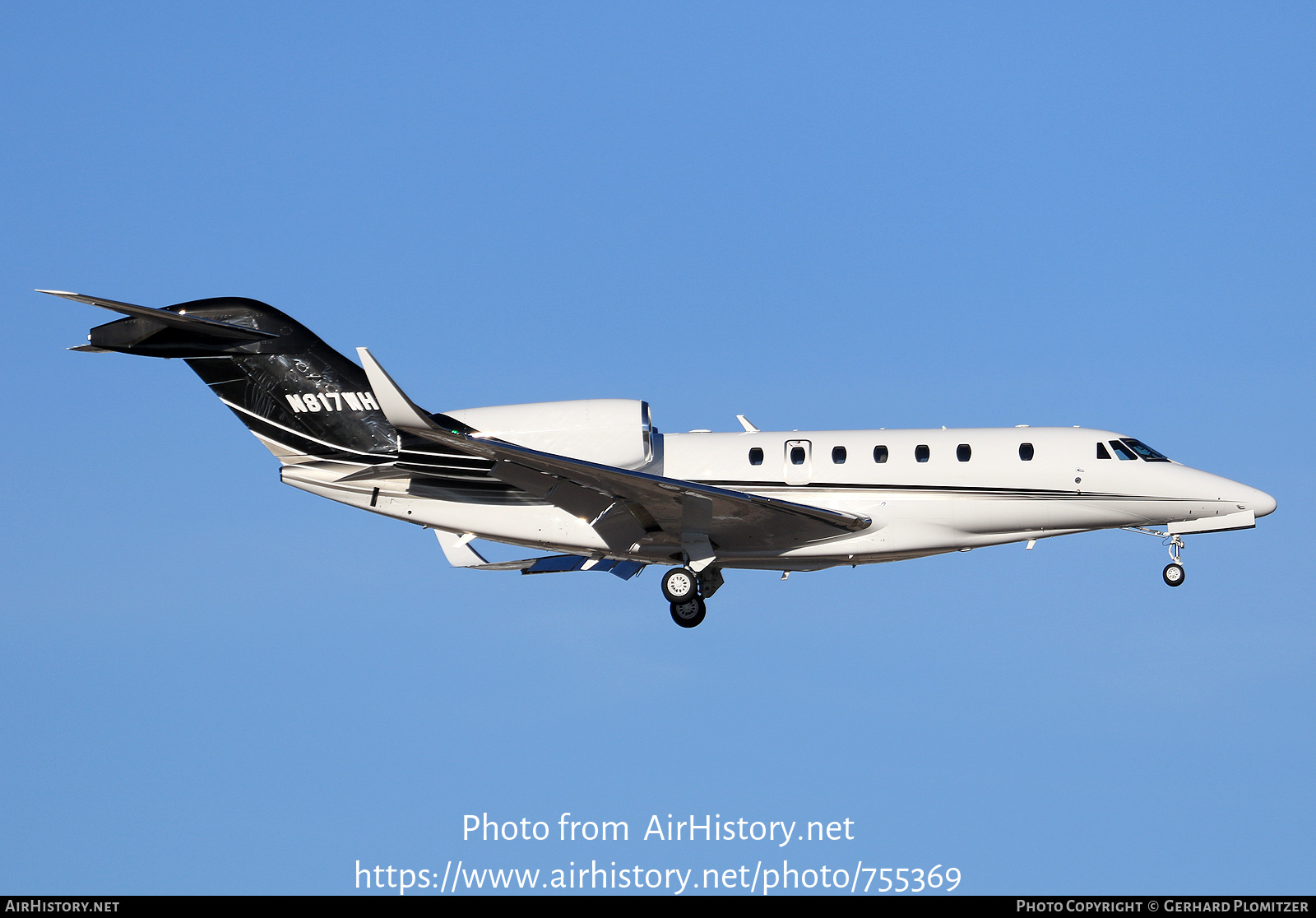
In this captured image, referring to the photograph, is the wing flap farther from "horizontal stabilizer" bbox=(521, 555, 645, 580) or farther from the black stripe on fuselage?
"horizontal stabilizer" bbox=(521, 555, 645, 580)

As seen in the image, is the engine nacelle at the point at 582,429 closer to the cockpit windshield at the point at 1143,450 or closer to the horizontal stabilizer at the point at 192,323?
the horizontal stabilizer at the point at 192,323

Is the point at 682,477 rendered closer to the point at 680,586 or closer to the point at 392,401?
the point at 680,586

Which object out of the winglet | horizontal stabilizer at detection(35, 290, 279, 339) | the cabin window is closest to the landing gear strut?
the cabin window

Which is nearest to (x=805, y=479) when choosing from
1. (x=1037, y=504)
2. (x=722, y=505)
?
(x=722, y=505)

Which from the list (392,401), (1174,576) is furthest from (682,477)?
(1174,576)

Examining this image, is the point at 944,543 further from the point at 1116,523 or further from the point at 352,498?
the point at 352,498

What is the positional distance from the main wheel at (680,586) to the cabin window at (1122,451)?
275 inches

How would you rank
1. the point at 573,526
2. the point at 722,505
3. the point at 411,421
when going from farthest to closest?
the point at 573,526
the point at 722,505
the point at 411,421

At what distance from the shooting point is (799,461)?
21125 mm

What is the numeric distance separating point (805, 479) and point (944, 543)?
2391 millimetres

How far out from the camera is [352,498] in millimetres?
21781

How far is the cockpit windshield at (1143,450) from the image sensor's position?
69.4 ft

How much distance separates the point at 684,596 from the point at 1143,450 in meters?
7.73

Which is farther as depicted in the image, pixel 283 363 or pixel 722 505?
pixel 283 363
